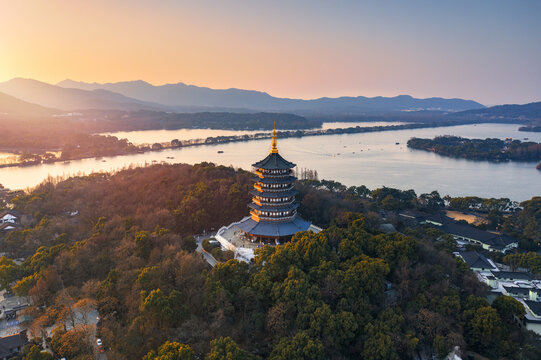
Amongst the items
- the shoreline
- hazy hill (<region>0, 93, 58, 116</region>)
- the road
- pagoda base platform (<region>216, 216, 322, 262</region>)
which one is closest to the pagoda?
pagoda base platform (<region>216, 216, 322, 262</region>)

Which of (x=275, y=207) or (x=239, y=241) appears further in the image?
(x=275, y=207)

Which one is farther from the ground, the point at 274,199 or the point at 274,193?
the point at 274,193

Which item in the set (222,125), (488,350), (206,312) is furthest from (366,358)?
(222,125)

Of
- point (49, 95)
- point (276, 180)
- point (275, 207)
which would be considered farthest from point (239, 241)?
point (49, 95)

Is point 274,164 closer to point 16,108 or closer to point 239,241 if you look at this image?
point 239,241

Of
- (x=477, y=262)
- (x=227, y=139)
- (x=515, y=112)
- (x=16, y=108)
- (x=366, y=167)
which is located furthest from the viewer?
(x=515, y=112)

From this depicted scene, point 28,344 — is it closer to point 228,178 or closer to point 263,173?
point 263,173

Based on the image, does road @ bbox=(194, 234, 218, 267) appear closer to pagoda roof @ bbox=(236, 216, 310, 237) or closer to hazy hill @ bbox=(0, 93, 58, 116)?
pagoda roof @ bbox=(236, 216, 310, 237)
